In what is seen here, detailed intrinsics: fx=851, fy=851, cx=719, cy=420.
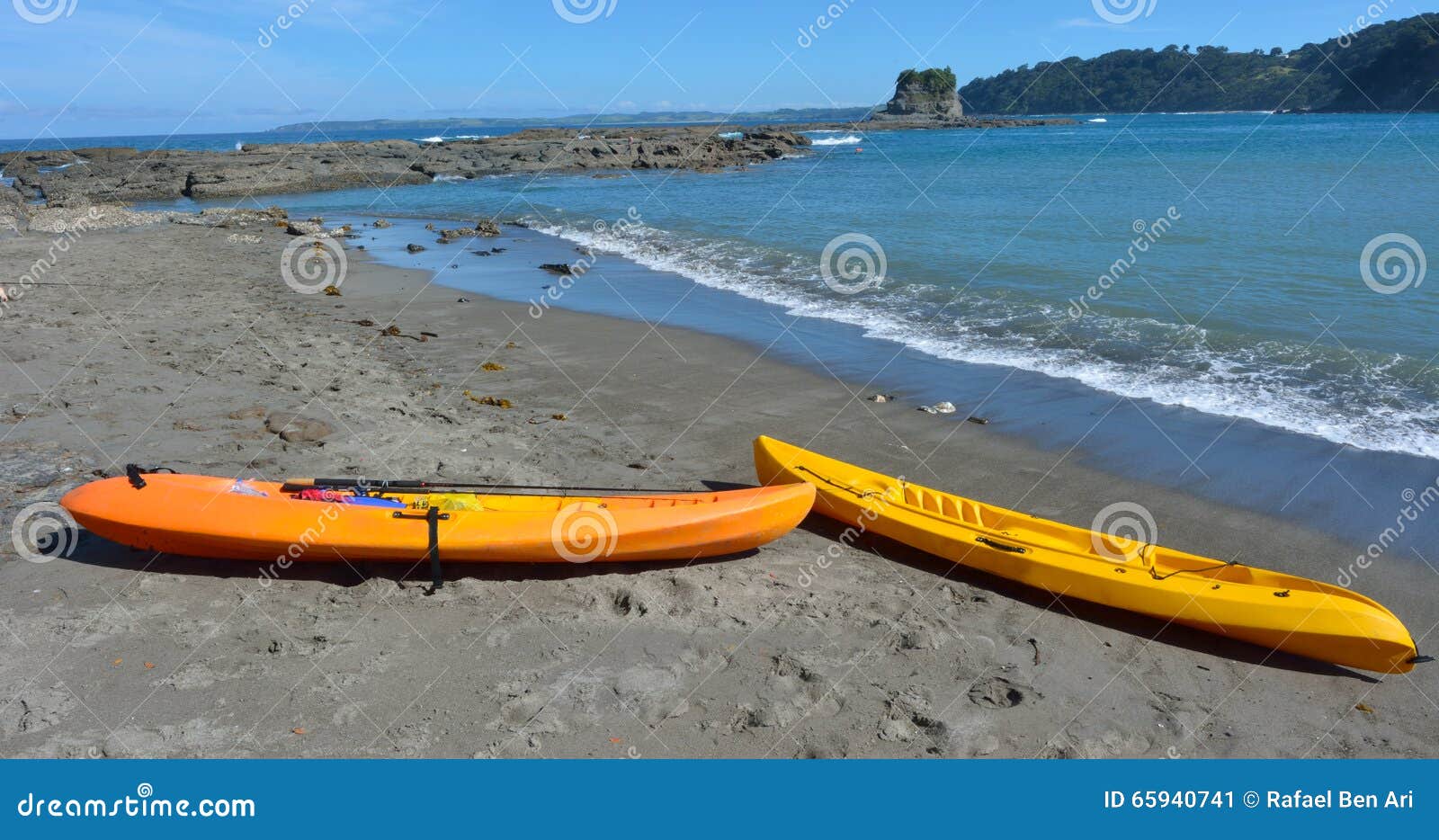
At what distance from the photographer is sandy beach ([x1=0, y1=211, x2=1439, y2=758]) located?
12.5 ft

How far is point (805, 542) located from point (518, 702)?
2.33 meters

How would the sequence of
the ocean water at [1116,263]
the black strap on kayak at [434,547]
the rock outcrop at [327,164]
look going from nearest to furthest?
the black strap on kayak at [434,547] → the ocean water at [1116,263] → the rock outcrop at [327,164]

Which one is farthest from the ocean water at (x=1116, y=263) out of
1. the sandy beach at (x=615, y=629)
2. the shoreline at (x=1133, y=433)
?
the sandy beach at (x=615, y=629)

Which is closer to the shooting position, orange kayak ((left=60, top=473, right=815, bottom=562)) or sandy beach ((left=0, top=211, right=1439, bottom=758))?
sandy beach ((left=0, top=211, right=1439, bottom=758))

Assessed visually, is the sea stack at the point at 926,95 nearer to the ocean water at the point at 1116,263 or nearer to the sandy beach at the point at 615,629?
the ocean water at the point at 1116,263

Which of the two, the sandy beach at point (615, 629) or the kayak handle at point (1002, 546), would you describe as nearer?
the sandy beach at point (615, 629)

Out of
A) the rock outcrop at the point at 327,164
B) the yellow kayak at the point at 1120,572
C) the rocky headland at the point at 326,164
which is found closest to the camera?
the yellow kayak at the point at 1120,572

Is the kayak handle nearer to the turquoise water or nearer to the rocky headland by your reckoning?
the turquoise water

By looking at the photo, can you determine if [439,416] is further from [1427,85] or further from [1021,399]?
[1427,85]

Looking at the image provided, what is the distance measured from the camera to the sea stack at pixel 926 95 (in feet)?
359

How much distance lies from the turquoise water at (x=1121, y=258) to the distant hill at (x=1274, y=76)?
58.4 metres

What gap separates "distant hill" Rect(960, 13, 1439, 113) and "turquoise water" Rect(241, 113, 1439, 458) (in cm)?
5843

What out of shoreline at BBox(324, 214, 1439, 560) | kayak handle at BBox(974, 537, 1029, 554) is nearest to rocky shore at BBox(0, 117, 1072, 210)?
shoreline at BBox(324, 214, 1439, 560)

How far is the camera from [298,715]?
3814mm
